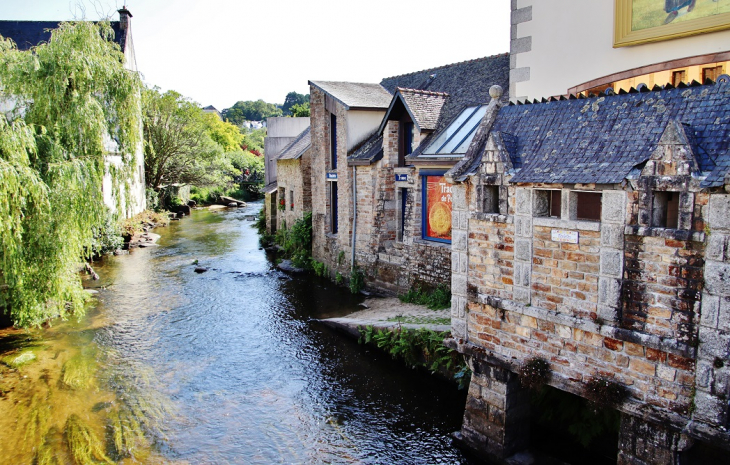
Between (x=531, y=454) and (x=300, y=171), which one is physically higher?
(x=300, y=171)

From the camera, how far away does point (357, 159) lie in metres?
16.2

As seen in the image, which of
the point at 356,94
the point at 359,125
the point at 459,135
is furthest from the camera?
the point at 356,94

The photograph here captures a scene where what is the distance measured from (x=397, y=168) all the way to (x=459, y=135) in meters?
2.28

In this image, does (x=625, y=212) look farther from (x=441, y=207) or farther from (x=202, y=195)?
(x=202, y=195)

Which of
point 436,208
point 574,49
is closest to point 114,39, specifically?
point 436,208

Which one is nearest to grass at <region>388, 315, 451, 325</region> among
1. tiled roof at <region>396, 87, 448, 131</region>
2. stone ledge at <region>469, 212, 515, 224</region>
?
stone ledge at <region>469, 212, 515, 224</region>

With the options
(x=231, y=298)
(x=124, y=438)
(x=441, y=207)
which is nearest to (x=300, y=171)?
(x=231, y=298)

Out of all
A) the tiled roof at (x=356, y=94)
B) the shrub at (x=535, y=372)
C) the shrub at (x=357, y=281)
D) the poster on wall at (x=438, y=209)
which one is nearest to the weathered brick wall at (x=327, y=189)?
the tiled roof at (x=356, y=94)

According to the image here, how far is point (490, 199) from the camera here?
23.5 feet

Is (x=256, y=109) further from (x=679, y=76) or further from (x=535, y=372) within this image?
(x=535, y=372)

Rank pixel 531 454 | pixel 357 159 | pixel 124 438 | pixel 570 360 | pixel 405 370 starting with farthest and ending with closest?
1. pixel 357 159
2. pixel 405 370
3. pixel 124 438
4. pixel 531 454
5. pixel 570 360

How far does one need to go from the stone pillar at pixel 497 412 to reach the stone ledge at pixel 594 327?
3.19ft

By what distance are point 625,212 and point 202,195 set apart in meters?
43.0

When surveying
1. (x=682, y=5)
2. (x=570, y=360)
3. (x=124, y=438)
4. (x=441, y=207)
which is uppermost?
(x=682, y=5)
